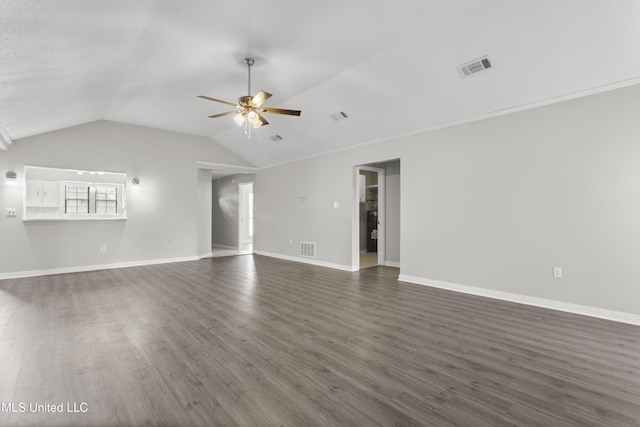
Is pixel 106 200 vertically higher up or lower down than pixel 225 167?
lower down

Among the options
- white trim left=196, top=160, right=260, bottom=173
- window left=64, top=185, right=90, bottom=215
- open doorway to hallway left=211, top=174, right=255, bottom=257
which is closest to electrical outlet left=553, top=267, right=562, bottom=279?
white trim left=196, top=160, right=260, bottom=173

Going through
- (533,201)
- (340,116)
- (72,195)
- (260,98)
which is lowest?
(533,201)

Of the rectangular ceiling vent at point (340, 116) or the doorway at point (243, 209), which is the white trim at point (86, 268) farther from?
the rectangular ceiling vent at point (340, 116)

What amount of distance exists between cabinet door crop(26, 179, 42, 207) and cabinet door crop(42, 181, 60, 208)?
58 mm

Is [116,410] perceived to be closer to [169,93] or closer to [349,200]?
[169,93]

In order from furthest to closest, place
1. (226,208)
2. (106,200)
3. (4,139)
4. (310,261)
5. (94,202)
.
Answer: (226,208)
(310,261)
(106,200)
(94,202)
(4,139)

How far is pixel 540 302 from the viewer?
13.0 ft

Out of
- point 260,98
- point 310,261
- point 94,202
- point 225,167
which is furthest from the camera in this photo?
point 225,167

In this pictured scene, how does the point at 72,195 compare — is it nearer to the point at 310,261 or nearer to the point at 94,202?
the point at 94,202

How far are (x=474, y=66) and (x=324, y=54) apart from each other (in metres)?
1.90

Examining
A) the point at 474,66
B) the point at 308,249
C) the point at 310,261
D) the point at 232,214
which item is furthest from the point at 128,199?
the point at 474,66

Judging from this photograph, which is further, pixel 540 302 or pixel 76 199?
pixel 76 199

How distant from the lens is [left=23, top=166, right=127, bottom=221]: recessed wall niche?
5.90m

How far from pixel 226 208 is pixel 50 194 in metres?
5.04
